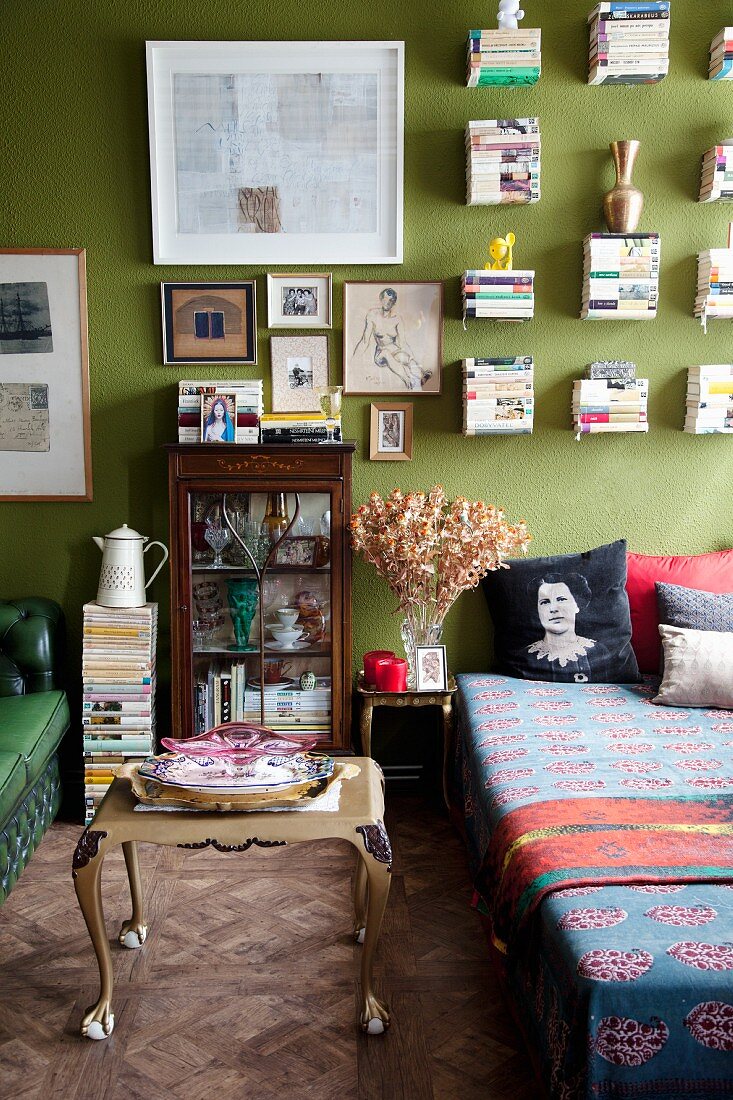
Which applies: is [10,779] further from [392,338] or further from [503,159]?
[503,159]

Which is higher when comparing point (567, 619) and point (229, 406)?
point (229, 406)

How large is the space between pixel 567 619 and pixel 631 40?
2.13 m

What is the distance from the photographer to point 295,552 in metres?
3.59

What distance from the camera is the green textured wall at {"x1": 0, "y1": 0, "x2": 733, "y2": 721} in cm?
357

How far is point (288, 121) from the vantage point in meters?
3.59

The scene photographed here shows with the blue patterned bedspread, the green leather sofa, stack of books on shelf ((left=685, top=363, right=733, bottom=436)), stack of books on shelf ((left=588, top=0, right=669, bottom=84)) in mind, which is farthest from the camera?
stack of books on shelf ((left=685, top=363, right=733, bottom=436))

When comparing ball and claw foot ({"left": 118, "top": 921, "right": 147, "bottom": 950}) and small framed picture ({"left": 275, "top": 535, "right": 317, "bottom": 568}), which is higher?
small framed picture ({"left": 275, "top": 535, "right": 317, "bottom": 568})

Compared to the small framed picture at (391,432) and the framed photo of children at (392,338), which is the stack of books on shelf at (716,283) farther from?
the small framed picture at (391,432)

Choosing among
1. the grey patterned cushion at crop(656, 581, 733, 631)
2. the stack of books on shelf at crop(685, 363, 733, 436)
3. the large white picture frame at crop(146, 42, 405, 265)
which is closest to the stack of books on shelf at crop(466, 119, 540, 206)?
the large white picture frame at crop(146, 42, 405, 265)

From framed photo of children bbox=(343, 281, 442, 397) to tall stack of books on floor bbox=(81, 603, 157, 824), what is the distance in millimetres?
1243

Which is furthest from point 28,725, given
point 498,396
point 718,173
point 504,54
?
point 718,173

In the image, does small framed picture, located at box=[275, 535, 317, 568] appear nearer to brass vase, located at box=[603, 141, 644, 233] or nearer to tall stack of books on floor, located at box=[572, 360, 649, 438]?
tall stack of books on floor, located at box=[572, 360, 649, 438]

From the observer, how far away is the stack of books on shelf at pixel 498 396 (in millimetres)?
3629

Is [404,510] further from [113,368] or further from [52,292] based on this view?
[52,292]
